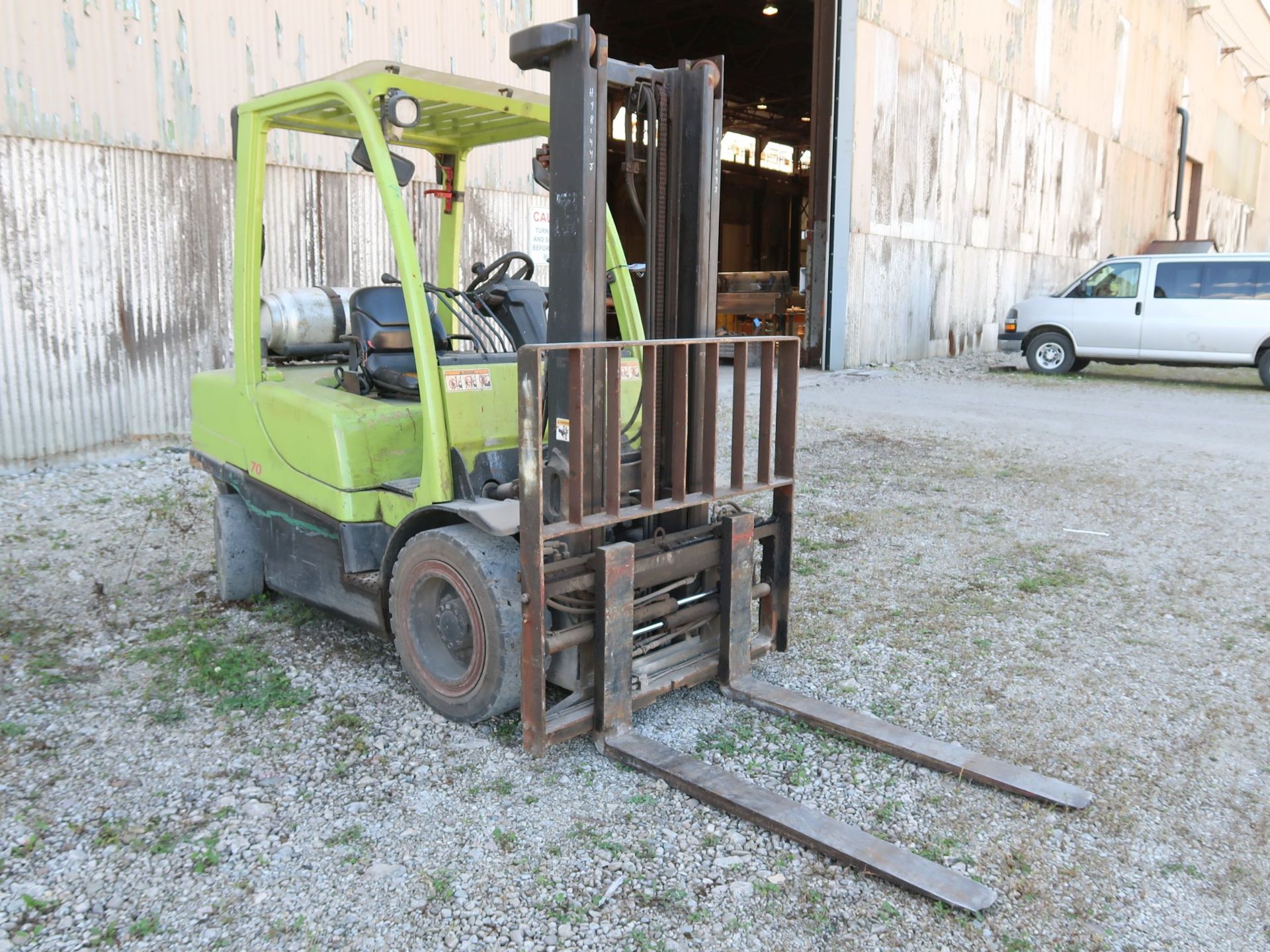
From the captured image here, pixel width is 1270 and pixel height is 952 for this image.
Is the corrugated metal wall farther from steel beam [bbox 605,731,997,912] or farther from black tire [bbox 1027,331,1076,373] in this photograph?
black tire [bbox 1027,331,1076,373]

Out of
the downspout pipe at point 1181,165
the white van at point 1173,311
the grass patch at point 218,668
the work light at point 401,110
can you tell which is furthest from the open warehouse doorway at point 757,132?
the downspout pipe at point 1181,165

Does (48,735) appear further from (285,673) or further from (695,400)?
(695,400)

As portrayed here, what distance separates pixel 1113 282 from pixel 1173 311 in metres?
1.02

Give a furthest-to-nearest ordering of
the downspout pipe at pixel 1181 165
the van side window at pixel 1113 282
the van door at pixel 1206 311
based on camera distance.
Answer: the downspout pipe at pixel 1181 165, the van side window at pixel 1113 282, the van door at pixel 1206 311

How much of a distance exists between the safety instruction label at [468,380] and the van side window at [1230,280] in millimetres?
14049

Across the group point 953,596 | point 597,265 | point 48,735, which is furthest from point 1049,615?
point 48,735

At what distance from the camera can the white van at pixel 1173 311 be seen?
1437 cm

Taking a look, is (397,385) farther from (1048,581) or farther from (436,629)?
(1048,581)

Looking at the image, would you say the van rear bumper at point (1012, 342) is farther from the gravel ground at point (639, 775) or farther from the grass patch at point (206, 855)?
the grass patch at point (206, 855)

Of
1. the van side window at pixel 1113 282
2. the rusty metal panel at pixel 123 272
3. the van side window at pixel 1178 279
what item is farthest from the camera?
the van side window at pixel 1113 282

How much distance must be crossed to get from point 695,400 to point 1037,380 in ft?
44.3

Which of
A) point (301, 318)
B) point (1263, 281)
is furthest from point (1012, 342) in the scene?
point (301, 318)

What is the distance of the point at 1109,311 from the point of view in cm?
1538

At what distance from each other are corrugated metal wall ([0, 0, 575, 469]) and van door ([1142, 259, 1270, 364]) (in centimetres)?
1096
